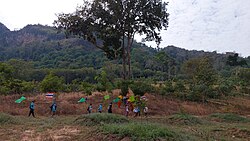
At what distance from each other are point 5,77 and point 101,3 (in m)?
11.8

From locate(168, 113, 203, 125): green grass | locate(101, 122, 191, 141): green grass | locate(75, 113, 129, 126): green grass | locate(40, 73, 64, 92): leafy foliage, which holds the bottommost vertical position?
locate(168, 113, 203, 125): green grass

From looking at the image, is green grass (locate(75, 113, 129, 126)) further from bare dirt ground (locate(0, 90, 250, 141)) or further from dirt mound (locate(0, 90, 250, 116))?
dirt mound (locate(0, 90, 250, 116))

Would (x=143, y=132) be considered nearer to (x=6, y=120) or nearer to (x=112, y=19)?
(x=6, y=120)

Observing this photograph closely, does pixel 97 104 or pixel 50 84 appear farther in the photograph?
pixel 50 84

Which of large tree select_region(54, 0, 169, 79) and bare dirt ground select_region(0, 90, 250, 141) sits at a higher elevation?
large tree select_region(54, 0, 169, 79)

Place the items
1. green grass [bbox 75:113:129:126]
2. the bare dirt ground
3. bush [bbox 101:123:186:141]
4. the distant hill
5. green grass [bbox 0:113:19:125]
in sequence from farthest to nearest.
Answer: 1. the distant hill
2. green grass [bbox 0:113:19:125]
3. green grass [bbox 75:113:129:126]
4. the bare dirt ground
5. bush [bbox 101:123:186:141]

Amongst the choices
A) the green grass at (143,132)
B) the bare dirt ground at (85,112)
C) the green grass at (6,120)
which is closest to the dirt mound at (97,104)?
the bare dirt ground at (85,112)

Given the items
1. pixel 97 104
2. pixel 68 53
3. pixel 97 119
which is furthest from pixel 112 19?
pixel 68 53

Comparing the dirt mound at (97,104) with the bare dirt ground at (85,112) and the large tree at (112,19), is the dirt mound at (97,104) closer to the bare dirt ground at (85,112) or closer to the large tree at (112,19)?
the bare dirt ground at (85,112)

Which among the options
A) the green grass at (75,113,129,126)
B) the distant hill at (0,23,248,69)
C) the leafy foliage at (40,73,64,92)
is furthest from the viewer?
the distant hill at (0,23,248,69)

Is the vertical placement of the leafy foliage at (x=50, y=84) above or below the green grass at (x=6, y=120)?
above

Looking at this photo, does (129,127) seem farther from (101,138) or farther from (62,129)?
(62,129)

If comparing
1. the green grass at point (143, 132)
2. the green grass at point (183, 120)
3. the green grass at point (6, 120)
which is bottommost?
the green grass at point (183, 120)

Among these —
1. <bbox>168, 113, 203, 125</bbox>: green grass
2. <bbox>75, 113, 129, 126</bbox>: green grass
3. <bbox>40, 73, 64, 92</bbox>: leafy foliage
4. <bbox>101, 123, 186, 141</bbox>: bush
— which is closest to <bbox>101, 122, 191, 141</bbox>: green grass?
<bbox>101, 123, 186, 141</bbox>: bush
